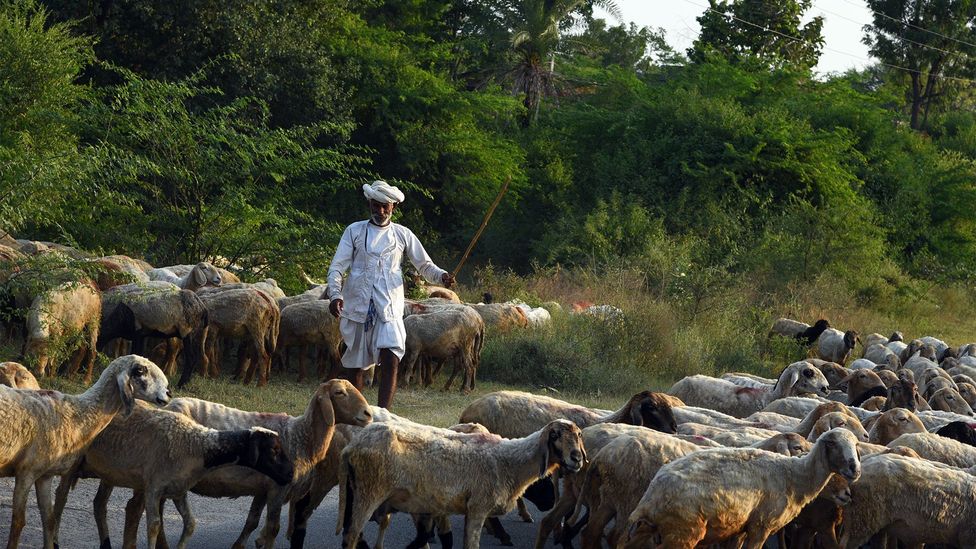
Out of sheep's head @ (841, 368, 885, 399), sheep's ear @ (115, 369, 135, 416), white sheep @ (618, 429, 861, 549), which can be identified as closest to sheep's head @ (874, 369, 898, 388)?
sheep's head @ (841, 368, 885, 399)

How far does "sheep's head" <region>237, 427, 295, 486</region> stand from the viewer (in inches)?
289

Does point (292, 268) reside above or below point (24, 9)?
below

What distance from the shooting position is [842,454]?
7270 millimetres

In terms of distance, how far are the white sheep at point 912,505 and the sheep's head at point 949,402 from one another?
491 cm

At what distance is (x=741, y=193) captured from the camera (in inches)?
1187

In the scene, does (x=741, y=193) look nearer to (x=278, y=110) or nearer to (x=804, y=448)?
(x=278, y=110)

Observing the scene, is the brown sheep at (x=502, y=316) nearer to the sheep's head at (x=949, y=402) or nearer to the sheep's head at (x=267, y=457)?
the sheep's head at (x=949, y=402)

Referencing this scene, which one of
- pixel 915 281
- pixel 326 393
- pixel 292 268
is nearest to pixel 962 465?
pixel 326 393

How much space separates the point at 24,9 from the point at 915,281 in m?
21.6

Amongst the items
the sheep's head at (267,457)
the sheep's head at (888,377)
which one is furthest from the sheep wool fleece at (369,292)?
the sheep's head at (888,377)

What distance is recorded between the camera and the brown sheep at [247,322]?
13641 mm

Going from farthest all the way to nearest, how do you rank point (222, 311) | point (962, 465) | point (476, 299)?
1. point (476, 299)
2. point (222, 311)
3. point (962, 465)

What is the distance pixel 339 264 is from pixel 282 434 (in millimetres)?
2605

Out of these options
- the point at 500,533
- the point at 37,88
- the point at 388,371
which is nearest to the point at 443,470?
the point at 500,533
